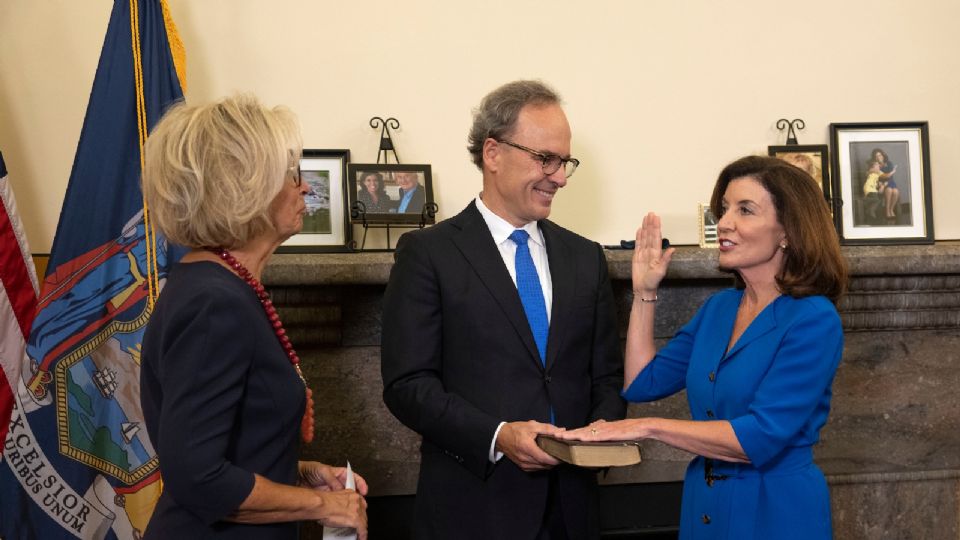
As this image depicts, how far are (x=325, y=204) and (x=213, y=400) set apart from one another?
1.99 m

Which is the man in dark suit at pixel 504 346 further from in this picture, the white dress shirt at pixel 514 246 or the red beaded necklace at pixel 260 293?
the red beaded necklace at pixel 260 293

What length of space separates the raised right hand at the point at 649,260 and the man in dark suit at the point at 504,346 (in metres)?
0.11

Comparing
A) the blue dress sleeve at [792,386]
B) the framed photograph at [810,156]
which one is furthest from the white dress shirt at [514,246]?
the framed photograph at [810,156]

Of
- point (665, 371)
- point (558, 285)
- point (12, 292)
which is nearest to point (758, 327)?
point (665, 371)

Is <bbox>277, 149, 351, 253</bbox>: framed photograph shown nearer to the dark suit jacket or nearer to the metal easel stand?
the metal easel stand

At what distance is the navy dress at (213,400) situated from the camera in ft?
4.74

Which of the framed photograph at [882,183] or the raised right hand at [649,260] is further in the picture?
the framed photograph at [882,183]

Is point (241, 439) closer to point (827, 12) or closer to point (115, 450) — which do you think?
point (115, 450)

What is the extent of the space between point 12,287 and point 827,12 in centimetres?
317

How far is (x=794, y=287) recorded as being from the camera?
85.6 inches

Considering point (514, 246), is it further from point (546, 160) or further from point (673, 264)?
point (673, 264)

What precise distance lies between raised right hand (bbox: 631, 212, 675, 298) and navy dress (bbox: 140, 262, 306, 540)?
1165 millimetres

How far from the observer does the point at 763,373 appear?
7.02 feet

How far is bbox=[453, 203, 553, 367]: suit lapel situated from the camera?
228cm
